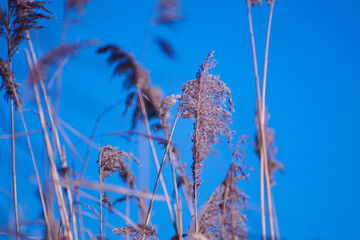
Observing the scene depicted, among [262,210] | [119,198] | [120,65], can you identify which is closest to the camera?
[262,210]

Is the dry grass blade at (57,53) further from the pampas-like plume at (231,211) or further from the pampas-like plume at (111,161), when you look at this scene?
the pampas-like plume at (111,161)

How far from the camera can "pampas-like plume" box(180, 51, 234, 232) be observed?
2.35 m

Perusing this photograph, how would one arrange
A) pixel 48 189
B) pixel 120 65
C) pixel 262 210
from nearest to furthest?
pixel 262 210 → pixel 48 189 → pixel 120 65

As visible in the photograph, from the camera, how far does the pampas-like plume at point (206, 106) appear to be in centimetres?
235

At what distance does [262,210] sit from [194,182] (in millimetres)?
733

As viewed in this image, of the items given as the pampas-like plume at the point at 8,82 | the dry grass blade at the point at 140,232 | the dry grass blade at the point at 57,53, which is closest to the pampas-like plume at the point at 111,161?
the dry grass blade at the point at 140,232

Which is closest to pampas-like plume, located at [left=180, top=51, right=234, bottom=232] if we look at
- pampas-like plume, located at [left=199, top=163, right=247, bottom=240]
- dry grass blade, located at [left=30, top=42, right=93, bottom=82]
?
pampas-like plume, located at [left=199, top=163, right=247, bottom=240]

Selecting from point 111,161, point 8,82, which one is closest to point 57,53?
point 8,82

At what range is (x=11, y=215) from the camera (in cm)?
248

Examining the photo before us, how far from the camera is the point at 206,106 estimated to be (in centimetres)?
246

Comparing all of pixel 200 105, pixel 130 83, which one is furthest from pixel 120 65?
pixel 200 105

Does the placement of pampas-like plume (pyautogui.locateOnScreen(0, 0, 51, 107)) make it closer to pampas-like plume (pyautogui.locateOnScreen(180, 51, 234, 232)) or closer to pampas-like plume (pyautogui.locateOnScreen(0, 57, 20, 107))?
pampas-like plume (pyautogui.locateOnScreen(0, 57, 20, 107))

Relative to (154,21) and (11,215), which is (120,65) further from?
(11,215)

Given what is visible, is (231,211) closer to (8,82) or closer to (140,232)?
(140,232)
